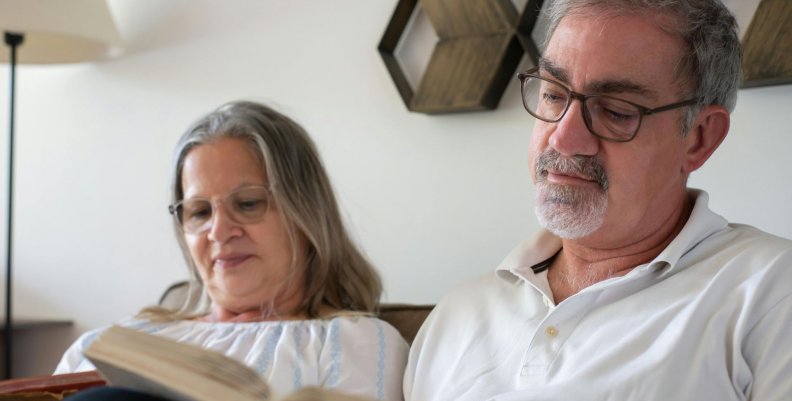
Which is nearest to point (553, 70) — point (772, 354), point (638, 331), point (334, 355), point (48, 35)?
point (638, 331)

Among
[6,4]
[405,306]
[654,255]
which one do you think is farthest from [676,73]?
[6,4]

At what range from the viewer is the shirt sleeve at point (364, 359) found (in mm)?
1885

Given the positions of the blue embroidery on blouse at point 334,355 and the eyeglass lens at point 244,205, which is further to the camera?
the eyeglass lens at point 244,205

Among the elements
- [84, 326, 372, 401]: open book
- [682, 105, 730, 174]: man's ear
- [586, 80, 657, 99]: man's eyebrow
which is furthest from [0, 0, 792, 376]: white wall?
[84, 326, 372, 401]: open book

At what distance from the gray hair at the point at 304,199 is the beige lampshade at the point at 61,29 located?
2.85 ft

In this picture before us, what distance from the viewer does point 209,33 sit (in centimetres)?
295

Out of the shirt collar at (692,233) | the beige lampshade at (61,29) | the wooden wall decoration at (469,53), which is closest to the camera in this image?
the shirt collar at (692,233)

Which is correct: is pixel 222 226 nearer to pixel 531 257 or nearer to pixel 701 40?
pixel 531 257

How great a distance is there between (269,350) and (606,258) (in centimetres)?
67

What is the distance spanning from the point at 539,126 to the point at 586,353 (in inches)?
14.9

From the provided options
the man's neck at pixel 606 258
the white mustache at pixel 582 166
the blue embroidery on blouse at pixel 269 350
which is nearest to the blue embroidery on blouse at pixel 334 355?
the blue embroidery on blouse at pixel 269 350

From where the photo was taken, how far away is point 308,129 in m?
2.72

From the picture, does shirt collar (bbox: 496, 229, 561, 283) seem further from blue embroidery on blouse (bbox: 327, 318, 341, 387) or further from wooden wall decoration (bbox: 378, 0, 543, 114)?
wooden wall decoration (bbox: 378, 0, 543, 114)

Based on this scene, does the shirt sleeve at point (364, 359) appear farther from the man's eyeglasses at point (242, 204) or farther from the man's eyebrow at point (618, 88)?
the man's eyebrow at point (618, 88)
